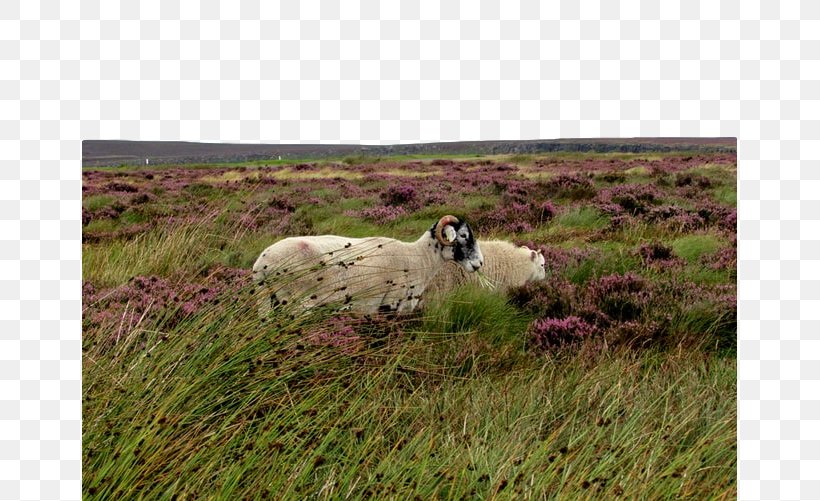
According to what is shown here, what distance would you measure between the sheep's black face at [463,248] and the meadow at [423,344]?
12cm

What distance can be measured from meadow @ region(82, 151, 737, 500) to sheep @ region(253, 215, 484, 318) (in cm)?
12

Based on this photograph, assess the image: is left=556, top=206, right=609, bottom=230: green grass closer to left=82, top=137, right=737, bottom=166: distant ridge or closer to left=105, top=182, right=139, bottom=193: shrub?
left=82, top=137, right=737, bottom=166: distant ridge

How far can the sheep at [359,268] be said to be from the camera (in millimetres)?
5086

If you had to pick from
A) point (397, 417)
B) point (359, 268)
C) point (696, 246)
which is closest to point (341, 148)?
point (359, 268)

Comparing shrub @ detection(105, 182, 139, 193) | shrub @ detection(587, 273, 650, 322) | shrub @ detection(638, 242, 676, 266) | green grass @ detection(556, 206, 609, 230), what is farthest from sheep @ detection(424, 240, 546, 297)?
shrub @ detection(105, 182, 139, 193)

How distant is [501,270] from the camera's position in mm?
5543

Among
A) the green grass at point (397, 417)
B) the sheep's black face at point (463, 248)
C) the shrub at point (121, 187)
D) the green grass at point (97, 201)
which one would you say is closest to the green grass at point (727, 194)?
the green grass at point (397, 417)

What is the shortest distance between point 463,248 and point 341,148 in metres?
1.25

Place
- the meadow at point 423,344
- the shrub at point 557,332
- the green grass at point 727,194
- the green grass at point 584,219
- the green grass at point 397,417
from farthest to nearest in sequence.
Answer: the green grass at point 584,219 < the green grass at point 727,194 < the shrub at point 557,332 < the meadow at point 423,344 < the green grass at point 397,417

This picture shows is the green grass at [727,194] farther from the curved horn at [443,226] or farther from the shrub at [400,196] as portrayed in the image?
the shrub at [400,196]

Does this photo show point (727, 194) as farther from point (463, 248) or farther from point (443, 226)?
point (443, 226)

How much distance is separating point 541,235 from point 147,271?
305 centimetres

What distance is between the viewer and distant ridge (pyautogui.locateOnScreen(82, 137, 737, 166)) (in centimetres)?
563

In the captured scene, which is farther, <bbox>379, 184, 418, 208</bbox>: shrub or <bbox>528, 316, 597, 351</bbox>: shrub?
<bbox>379, 184, 418, 208</bbox>: shrub
